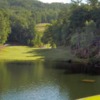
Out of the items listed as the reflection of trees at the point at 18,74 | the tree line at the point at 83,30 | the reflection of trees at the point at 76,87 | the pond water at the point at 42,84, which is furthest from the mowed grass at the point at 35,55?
the reflection of trees at the point at 76,87

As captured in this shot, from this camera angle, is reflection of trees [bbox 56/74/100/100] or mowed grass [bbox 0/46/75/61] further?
mowed grass [bbox 0/46/75/61]

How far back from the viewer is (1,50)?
135 metres

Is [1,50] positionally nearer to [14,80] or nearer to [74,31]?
[74,31]

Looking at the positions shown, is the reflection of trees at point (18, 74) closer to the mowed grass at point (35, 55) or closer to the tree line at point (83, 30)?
the mowed grass at point (35, 55)

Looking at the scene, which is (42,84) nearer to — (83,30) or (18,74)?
(18,74)

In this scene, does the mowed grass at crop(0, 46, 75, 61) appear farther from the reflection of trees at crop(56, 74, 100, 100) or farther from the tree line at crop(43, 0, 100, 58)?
the reflection of trees at crop(56, 74, 100, 100)

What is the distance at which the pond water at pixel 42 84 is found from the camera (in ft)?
199

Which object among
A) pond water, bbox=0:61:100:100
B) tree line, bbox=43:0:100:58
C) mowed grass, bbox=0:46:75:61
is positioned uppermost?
tree line, bbox=43:0:100:58

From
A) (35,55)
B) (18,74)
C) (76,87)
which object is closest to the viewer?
(76,87)

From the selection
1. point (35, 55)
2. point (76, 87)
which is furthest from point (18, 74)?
point (35, 55)

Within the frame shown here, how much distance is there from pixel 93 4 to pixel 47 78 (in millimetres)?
63538

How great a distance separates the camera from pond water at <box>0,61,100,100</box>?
199ft

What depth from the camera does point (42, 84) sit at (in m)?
71.2

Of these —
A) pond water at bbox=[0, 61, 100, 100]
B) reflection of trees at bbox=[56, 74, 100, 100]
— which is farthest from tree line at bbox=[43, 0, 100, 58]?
reflection of trees at bbox=[56, 74, 100, 100]
